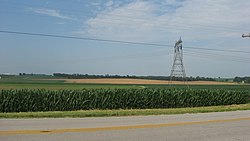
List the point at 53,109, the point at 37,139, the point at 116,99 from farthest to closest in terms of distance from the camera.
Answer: the point at 116,99 → the point at 53,109 → the point at 37,139

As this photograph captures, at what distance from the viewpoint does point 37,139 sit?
313 inches

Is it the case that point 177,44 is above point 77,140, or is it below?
above

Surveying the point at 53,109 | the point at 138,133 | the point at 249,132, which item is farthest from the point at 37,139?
the point at 53,109

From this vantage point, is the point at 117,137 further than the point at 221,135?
No

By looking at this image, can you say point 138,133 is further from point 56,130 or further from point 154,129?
point 56,130

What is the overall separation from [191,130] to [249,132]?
171cm

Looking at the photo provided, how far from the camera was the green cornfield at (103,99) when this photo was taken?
22875 millimetres

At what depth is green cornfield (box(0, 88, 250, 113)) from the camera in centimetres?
2288

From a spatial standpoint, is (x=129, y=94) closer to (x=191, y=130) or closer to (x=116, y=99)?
(x=116, y=99)

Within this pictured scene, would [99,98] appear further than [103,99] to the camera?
No

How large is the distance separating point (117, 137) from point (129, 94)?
699 inches

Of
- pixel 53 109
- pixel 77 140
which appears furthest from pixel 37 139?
pixel 53 109

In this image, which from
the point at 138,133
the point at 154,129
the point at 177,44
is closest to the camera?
the point at 138,133

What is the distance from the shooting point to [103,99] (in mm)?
25375
